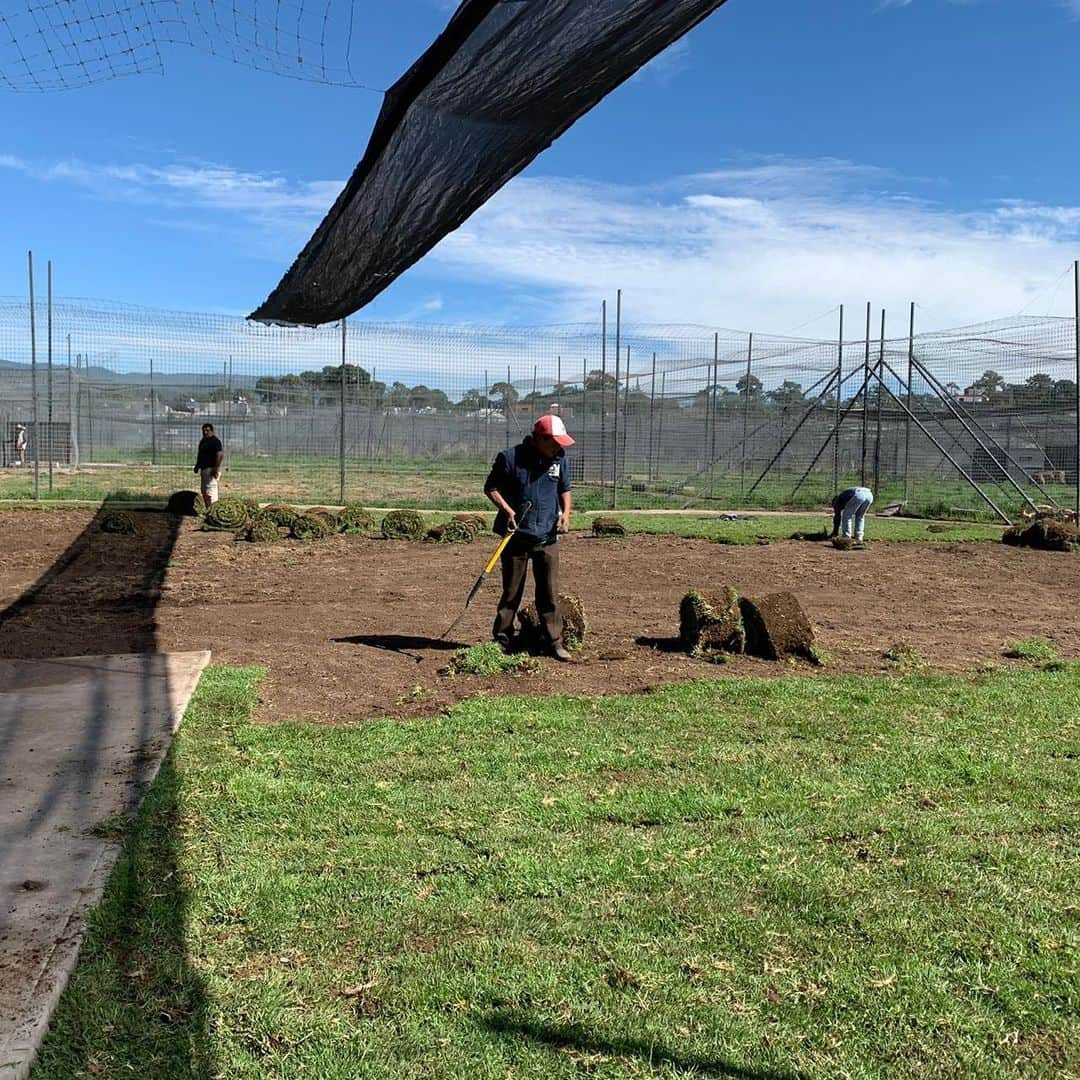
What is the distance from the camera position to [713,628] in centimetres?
808

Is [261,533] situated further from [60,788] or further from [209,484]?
[60,788]

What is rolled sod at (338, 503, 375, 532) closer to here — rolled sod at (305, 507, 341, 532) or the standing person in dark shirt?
rolled sod at (305, 507, 341, 532)

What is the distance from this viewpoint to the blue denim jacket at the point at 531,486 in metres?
7.91

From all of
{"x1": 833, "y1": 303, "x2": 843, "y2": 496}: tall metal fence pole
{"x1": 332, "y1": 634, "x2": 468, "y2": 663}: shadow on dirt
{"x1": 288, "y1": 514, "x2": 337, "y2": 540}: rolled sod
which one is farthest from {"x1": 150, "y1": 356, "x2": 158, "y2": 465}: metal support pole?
{"x1": 332, "y1": 634, "x2": 468, "y2": 663}: shadow on dirt

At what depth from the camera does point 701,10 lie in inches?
136

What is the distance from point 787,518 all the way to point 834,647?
12826mm

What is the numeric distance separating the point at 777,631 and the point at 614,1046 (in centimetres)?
536

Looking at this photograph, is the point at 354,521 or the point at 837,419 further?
the point at 837,419

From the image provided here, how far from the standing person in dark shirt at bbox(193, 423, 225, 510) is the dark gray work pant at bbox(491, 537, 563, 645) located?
11.7m

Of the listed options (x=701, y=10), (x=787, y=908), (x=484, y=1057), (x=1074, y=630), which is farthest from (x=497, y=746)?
(x=1074, y=630)

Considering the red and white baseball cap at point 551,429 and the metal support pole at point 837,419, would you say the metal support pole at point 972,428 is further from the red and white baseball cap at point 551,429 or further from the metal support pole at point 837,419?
the red and white baseball cap at point 551,429

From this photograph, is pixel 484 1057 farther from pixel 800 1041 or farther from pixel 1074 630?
pixel 1074 630

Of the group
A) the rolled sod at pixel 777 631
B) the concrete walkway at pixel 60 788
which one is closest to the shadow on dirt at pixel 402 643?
the concrete walkway at pixel 60 788

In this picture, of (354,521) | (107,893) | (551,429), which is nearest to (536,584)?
(551,429)
